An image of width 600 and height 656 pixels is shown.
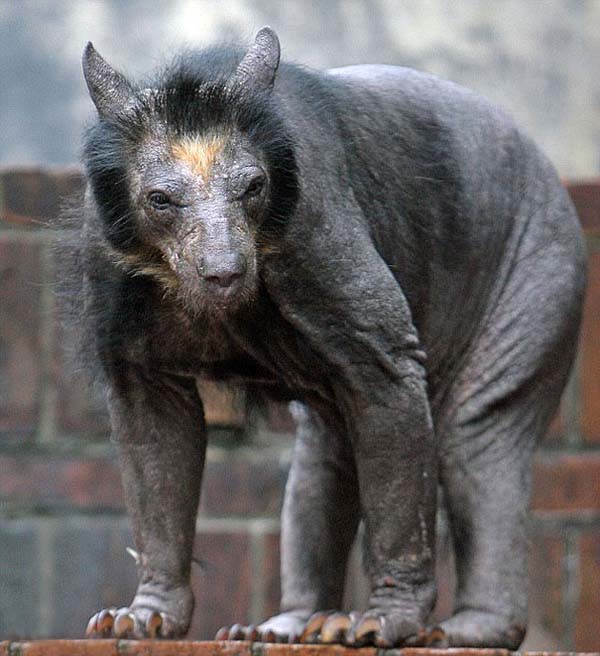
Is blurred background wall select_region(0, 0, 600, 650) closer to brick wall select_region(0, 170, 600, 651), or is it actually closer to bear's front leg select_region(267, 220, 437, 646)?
brick wall select_region(0, 170, 600, 651)

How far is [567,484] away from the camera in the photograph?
30.1 ft

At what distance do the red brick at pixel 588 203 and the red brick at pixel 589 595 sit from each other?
143 cm

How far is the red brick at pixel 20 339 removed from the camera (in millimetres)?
9320

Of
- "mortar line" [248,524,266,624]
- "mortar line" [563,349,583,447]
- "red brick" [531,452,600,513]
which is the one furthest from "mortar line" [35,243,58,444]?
"mortar line" [563,349,583,447]

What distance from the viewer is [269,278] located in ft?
19.0

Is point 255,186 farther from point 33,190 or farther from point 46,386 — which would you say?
point 46,386

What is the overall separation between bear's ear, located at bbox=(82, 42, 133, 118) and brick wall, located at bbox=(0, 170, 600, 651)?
330 cm

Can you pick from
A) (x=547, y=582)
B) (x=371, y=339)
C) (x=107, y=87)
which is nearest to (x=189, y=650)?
(x=371, y=339)

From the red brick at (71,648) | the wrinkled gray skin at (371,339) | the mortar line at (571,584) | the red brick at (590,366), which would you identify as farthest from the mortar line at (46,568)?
the red brick at (71,648)

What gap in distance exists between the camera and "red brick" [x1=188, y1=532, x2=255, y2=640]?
9.30 meters

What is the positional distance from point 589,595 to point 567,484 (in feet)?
1.77

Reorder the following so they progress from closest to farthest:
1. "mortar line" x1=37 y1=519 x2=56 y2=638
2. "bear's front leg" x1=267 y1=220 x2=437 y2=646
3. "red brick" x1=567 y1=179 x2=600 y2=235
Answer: "bear's front leg" x1=267 y1=220 x2=437 y2=646 → "red brick" x1=567 y1=179 x2=600 y2=235 → "mortar line" x1=37 y1=519 x2=56 y2=638

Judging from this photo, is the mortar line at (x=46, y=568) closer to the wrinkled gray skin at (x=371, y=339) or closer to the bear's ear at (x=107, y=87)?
the wrinkled gray skin at (x=371, y=339)

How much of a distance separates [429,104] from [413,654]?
1914 mm
